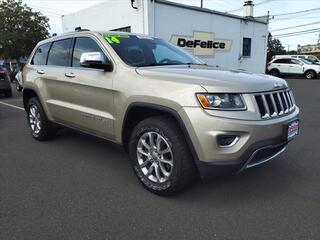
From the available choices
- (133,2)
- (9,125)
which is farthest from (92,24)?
(9,125)

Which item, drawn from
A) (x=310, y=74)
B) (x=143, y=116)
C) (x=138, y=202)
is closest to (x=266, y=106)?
(x=143, y=116)

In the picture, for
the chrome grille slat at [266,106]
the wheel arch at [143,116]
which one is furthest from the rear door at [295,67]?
the wheel arch at [143,116]

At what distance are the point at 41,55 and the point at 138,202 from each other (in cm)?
345

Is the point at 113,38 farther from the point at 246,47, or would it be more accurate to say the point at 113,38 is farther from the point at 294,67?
the point at 294,67

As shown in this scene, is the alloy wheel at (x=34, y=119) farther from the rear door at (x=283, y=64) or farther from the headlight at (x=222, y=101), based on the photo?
the rear door at (x=283, y=64)

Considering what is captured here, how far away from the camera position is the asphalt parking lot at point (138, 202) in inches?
108

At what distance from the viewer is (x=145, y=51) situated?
4156mm

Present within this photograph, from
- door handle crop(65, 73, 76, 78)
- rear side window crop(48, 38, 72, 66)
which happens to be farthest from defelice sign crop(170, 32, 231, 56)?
door handle crop(65, 73, 76, 78)

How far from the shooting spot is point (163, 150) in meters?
3.27

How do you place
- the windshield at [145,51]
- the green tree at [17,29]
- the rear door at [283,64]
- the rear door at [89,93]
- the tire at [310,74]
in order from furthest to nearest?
the green tree at [17,29] < the rear door at [283,64] < the tire at [310,74] < the windshield at [145,51] < the rear door at [89,93]

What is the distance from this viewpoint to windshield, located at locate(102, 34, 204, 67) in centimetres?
388

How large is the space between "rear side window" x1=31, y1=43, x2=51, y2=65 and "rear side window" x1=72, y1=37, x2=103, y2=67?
3.44ft

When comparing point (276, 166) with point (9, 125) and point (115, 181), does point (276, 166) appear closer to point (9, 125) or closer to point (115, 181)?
point (115, 181)

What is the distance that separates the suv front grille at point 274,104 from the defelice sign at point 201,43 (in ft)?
42.7
